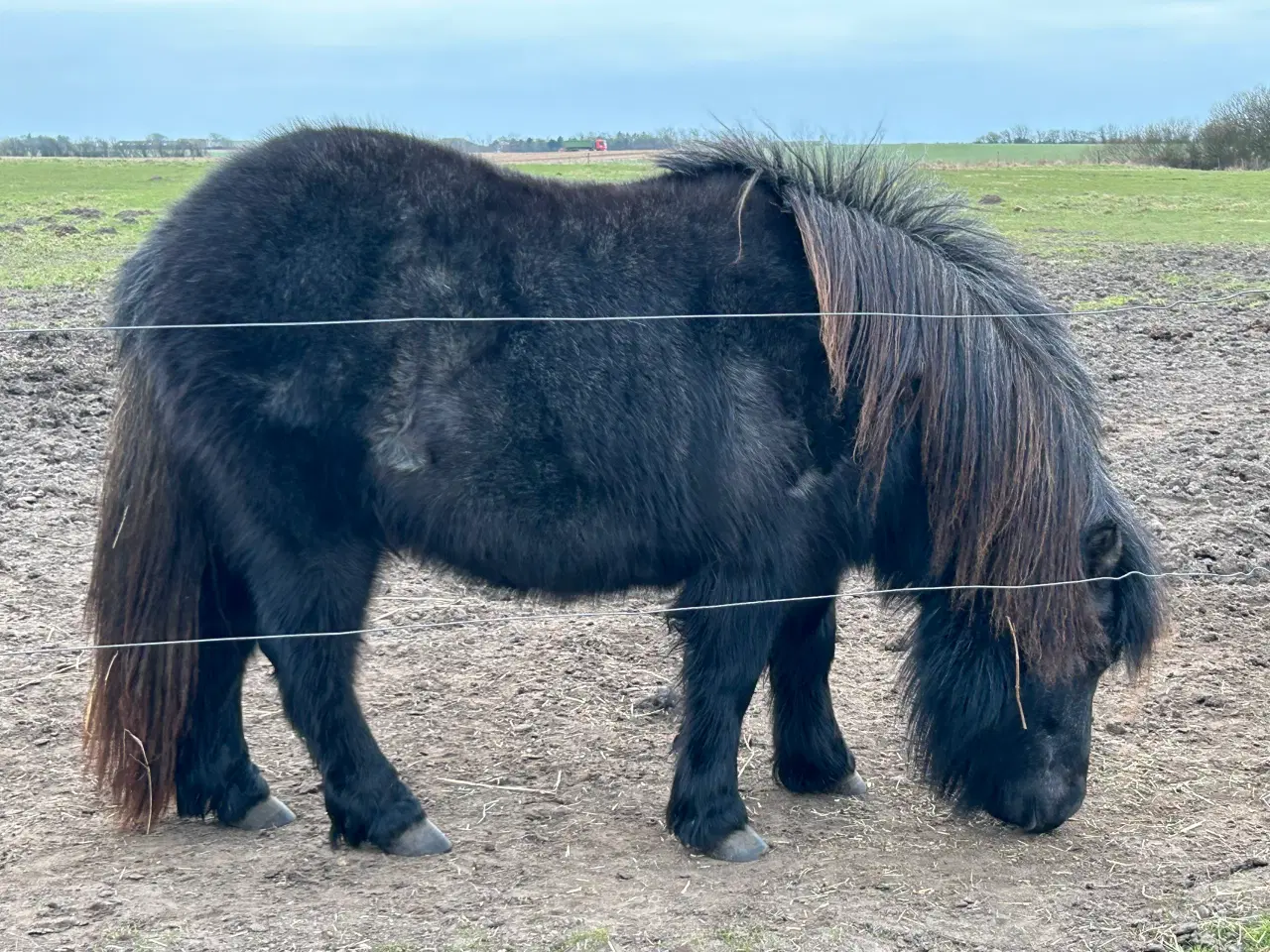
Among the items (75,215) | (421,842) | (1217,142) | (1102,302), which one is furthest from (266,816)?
(1217,142)

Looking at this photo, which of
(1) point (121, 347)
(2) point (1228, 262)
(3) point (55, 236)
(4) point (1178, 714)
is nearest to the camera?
(1) point (121, 347)

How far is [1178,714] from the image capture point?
414 cm

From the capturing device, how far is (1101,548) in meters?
3.29

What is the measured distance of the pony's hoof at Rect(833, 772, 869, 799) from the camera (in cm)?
373

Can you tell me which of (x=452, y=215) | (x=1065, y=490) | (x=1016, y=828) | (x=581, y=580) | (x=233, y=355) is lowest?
(x=1016, y=828)

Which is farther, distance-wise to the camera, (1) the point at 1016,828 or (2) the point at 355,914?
(1) the point at 1016,828

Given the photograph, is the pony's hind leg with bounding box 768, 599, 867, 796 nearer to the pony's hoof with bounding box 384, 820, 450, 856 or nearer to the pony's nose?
the pony's nose

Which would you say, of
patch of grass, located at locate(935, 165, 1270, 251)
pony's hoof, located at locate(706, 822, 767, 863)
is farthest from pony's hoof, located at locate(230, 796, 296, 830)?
patch of grass, located at locate(935, 165, 1270, 251)

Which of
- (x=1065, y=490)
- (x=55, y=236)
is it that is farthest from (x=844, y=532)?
(x=55, y=236)

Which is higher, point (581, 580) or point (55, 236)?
point (55, 236)

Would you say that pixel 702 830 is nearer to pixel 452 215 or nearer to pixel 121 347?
pixel 452 215

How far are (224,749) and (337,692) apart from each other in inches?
18.7

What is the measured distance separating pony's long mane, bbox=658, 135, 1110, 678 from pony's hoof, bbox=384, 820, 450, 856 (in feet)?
4.93

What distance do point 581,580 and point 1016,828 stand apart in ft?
4.61
